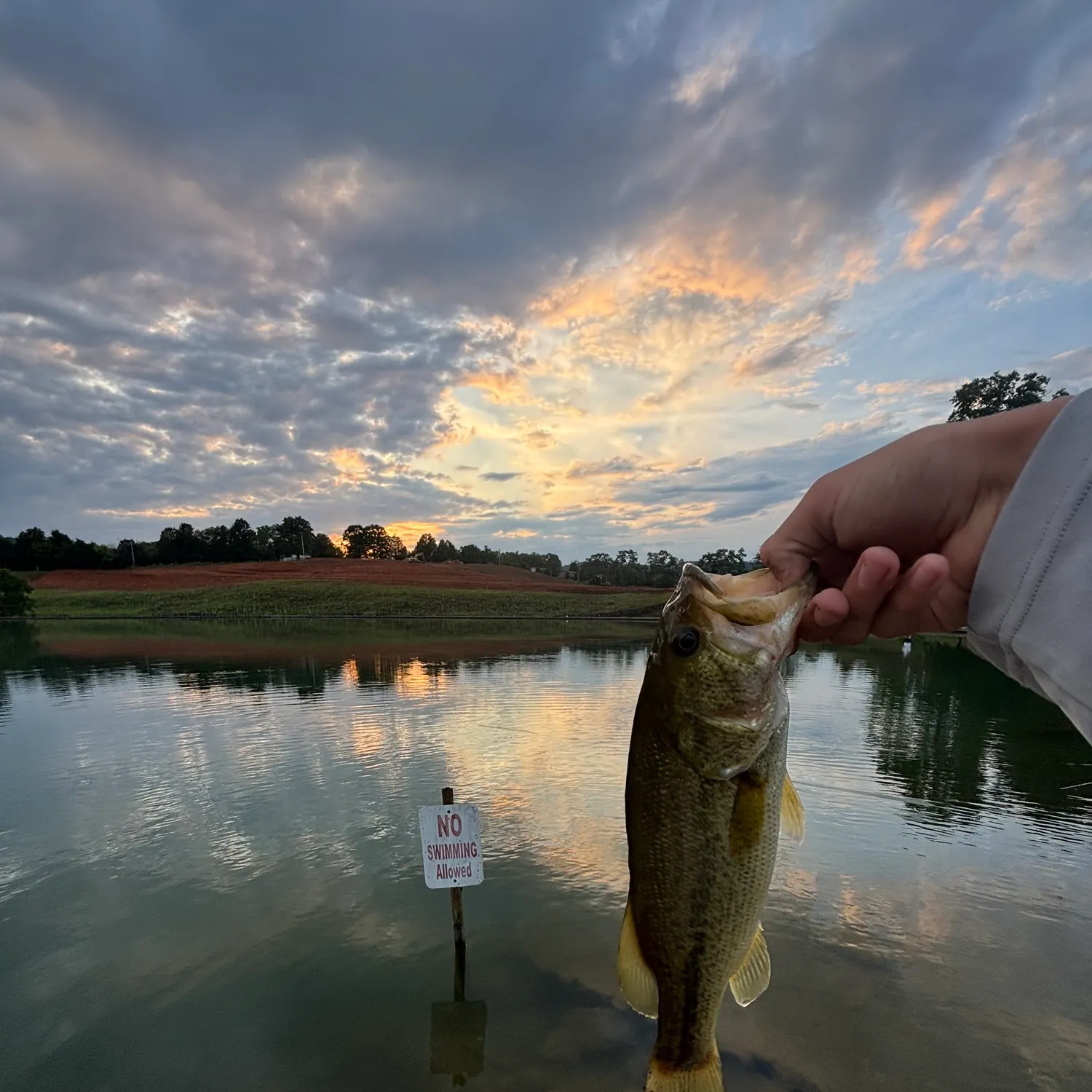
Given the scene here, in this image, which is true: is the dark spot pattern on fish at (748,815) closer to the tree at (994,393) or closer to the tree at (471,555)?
the tree at (994,393)

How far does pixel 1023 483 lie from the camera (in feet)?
5.51

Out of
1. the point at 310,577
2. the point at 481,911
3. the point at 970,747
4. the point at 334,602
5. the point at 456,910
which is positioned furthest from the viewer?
the point at 310,577

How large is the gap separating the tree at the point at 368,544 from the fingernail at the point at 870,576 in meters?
119

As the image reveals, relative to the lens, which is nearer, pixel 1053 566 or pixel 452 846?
pixel 1053 566

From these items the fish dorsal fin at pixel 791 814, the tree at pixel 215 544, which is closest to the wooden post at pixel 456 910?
the fish dorsal fin at pixel 791 814

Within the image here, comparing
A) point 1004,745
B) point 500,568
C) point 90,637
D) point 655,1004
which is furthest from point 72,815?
point 500,568

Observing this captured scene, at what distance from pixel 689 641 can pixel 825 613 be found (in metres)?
0.47

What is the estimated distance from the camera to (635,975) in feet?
7.50

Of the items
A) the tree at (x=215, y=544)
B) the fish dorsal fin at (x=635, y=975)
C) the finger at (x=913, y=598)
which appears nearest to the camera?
the finger at (x=913, y=598)

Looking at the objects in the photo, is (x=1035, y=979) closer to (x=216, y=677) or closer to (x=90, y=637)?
(x=216, y=677)

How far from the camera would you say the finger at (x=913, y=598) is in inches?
79.0

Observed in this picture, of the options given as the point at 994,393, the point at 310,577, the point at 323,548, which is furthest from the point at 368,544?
the point at 994,393

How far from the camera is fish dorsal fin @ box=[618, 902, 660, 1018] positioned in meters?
2.27

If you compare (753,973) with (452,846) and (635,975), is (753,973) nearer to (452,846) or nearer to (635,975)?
(635,975)
